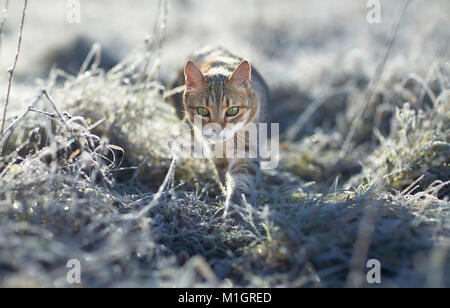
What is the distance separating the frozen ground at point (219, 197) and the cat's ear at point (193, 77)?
1.61 feet

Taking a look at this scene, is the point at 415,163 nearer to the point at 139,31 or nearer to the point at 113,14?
the point at 139,31

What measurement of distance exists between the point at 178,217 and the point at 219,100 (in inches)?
35.5

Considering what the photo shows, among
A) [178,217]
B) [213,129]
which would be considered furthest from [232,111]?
[178,217]

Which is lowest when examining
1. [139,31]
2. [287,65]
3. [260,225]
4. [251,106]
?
[260,225]

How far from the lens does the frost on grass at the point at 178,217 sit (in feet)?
5.08

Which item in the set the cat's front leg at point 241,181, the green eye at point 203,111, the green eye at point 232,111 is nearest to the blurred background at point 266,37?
the green eye at point 203,111

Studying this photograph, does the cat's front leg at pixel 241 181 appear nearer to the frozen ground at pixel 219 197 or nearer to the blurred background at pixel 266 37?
the frozen ground at pixel 219 197

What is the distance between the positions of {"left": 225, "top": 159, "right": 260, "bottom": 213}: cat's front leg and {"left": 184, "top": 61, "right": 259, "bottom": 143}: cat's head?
281 millimetres

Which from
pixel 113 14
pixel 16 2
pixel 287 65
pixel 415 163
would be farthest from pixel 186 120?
pixel 16 2

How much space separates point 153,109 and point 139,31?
5699 millimetres

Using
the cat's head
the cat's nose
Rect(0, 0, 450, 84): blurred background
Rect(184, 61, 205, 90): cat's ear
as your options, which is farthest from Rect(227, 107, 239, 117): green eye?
Rect(0, 0, 450, 84): blurred background

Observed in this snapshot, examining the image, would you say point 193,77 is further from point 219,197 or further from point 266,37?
point 266,37

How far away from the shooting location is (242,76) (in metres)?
2.63
